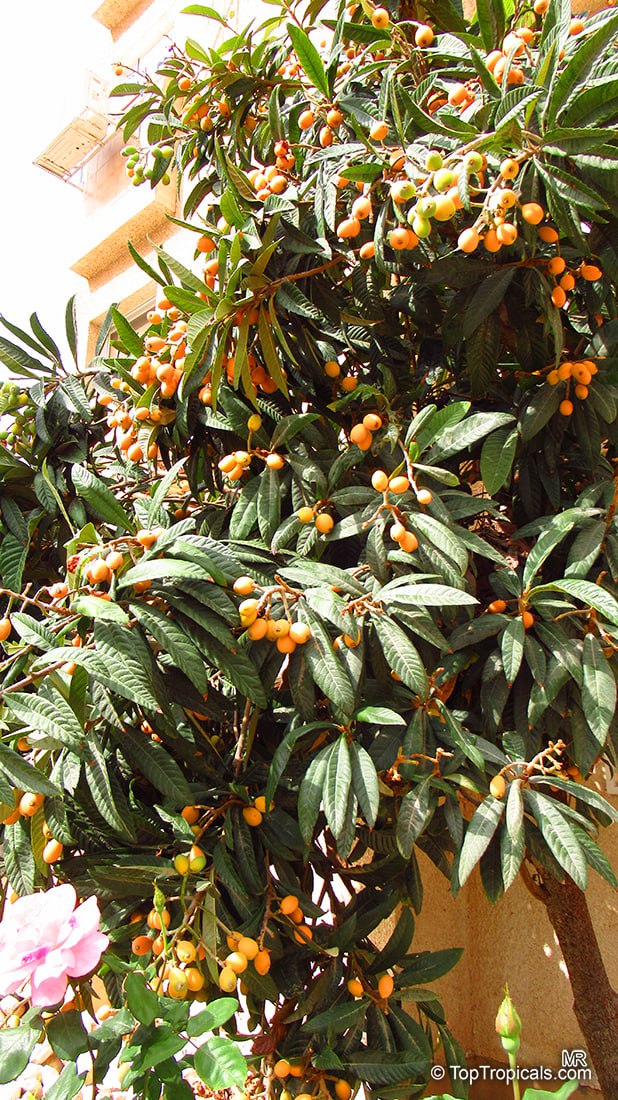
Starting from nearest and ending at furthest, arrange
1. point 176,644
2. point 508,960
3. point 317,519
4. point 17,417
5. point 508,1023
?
point 508,1023 → point 176,644 → point 317,519 → point 17,417 → point 508,960

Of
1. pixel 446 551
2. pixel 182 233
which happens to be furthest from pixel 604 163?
pixel 182 233

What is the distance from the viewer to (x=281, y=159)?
1475 mm

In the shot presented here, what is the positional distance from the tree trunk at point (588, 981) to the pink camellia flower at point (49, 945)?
104 cm

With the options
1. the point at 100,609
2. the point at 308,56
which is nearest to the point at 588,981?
the point at 100,609

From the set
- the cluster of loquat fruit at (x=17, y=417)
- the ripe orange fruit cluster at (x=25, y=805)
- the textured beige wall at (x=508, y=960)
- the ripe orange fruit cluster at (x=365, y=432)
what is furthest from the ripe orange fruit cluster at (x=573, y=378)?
the textured beige wall at (x=508, y=960)

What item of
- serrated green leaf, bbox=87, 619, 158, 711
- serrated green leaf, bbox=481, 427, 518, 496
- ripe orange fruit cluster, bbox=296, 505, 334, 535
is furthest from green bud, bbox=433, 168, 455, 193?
serrated green leaf, bbox=87, 619, 158, 711

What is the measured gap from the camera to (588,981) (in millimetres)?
1499

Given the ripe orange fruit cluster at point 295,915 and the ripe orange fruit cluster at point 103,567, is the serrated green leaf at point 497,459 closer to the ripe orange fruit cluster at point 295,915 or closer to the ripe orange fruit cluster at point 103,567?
the ripe orange fruit cluster at point 103,567

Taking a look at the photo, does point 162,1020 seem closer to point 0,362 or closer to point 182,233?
point 0,362

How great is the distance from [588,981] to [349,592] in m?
1.02

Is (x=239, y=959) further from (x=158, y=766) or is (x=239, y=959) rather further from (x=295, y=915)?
(x=158, y=766)

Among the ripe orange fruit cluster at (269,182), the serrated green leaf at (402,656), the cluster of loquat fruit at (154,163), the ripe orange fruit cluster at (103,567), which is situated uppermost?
the cluster of loquat fruit at (154,163)

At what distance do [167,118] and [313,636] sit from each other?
1.42 meters

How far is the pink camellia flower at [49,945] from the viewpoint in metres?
0.75
